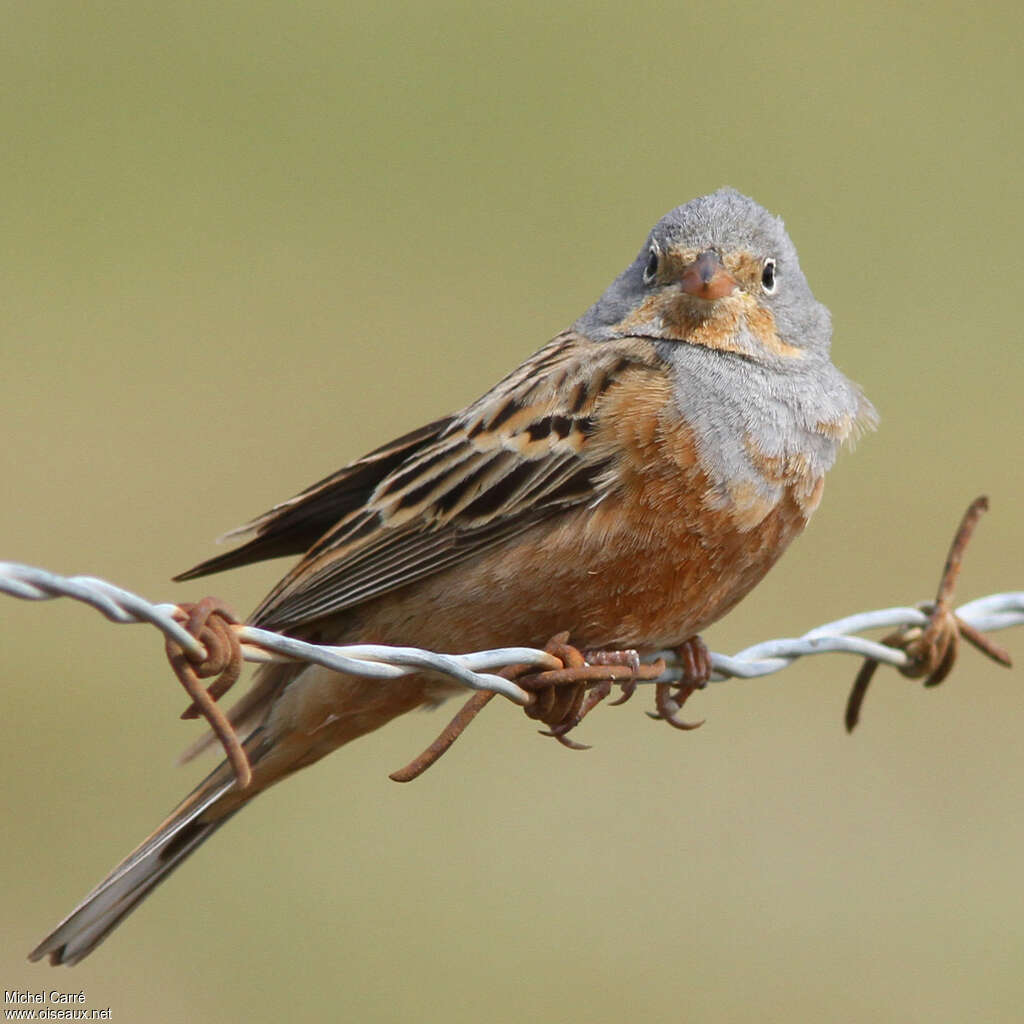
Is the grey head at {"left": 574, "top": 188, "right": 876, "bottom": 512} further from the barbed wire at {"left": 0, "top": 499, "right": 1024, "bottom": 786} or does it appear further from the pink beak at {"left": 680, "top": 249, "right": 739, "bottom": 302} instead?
the barbed wire at {"left": 0, "top": 499, "right": 1024, "bottom": 786}

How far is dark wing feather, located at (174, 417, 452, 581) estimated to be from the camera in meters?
6.57

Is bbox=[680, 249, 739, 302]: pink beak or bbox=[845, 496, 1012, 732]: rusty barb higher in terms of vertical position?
bbox=[680, 249, 739, 302]: pink beak

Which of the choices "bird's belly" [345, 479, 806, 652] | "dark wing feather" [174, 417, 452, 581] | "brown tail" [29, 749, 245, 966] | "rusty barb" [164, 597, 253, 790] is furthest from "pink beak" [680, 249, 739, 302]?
"rusty barb" [164, 597, 253, 790]

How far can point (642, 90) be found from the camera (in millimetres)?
18578

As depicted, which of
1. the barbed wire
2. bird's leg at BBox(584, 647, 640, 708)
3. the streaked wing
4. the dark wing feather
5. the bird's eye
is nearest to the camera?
the barbed wire

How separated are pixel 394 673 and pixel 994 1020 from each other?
5.63m

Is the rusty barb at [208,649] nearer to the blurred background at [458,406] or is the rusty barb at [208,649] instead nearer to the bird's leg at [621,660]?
the bird's leg at [621,660]

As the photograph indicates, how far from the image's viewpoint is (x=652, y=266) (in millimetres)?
6895

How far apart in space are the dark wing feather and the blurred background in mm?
3185

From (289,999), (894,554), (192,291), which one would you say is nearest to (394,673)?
(289,999)

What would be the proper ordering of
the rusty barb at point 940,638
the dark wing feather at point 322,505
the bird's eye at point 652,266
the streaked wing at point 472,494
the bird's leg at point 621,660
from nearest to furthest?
the bird's leg at point 621,660
the streaked wing at point 472,494
the rusty barb at point 940,638
the dark wing feather at point 322,505
the bird's eye at point 652,266

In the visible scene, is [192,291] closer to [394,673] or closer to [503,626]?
[503,626]

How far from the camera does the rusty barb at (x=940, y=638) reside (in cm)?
630

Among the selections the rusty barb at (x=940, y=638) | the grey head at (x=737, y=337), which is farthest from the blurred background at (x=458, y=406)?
the grey head at (x=737, y=337)
